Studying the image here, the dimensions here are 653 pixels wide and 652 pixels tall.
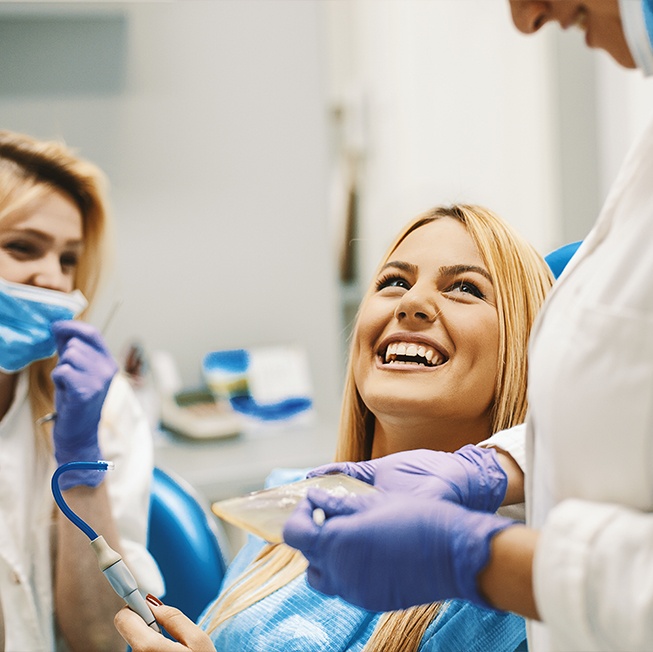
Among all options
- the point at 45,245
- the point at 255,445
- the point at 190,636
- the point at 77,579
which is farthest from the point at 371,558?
the point at 255,445

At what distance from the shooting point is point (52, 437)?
4.19 feet

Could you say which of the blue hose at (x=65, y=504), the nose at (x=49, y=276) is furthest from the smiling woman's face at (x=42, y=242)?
the blue hose at (x=65, y=504)

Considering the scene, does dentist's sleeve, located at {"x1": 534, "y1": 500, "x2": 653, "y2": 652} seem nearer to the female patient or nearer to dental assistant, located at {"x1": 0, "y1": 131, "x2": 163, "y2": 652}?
the female patient

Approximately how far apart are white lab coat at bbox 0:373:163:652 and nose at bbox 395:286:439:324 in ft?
1.84

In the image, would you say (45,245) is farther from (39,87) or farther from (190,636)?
(39,87)

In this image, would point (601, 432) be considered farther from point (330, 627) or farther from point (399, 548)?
point (330, 627)

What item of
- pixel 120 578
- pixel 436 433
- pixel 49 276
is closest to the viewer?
pixel 120 578

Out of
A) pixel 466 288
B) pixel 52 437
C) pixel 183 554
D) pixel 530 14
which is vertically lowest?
pixel 183 554

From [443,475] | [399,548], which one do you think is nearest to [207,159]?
[443,475]

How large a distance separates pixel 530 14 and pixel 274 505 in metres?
0.56

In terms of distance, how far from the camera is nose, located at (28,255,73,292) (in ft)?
4.38

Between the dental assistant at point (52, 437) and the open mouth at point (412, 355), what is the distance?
457 millimetres

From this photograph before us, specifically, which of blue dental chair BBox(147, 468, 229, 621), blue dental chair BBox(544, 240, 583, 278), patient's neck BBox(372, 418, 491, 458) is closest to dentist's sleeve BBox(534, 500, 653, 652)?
patient's neck BBox(372, 418, 491, 458)

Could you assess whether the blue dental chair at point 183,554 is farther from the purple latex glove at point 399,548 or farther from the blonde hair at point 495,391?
the purple latex glove at point 399,548
